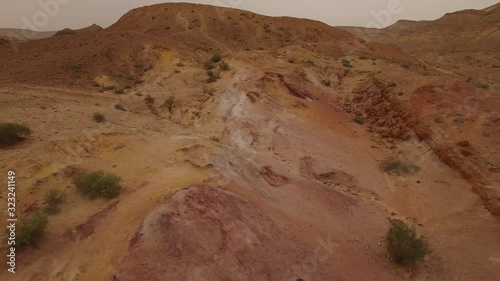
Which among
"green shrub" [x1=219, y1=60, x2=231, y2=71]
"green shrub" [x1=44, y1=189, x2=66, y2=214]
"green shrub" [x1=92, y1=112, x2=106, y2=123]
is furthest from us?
"green shrub" [x1=219, y1=60, x2=231, y2=71]

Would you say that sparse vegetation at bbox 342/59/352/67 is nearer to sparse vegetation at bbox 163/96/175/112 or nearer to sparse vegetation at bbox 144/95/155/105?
sparse vegetation at bbox 163/96/175/112

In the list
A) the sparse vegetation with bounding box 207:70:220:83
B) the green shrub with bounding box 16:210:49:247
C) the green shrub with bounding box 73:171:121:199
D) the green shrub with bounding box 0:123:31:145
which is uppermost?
the sparse vegetation with bounding box 207:70:220:83

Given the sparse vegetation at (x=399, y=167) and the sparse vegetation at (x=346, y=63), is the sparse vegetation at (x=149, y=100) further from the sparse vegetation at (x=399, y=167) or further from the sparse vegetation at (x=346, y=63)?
the sparse vegetation at (x=346, y=63)

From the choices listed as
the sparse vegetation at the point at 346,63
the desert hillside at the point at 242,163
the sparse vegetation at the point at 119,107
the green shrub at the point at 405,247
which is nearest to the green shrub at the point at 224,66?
the desert hillside at the point at 242,163

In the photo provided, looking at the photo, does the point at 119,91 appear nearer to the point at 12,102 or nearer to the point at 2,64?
the point at 12,102

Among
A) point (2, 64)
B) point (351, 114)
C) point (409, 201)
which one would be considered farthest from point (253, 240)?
point (2, 64)

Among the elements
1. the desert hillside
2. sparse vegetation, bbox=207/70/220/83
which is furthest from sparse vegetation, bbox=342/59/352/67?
sparse vegetation, bbox=207/70/220/83
